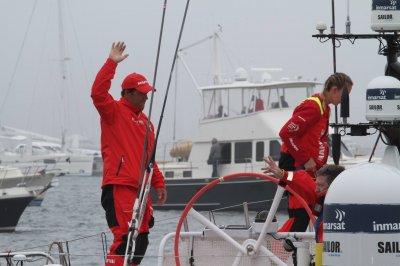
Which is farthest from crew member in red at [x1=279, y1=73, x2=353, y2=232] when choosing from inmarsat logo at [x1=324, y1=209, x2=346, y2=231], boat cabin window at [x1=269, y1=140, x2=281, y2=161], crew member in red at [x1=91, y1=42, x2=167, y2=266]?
boat cabin window at [x1=269, y1=140, x2=281, y2=161]

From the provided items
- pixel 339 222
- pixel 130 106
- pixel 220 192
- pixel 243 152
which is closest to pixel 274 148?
pixel 243 152

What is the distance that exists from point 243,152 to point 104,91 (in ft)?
101

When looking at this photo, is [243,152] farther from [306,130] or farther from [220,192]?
[306,130]

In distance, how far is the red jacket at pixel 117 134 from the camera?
7539 mm

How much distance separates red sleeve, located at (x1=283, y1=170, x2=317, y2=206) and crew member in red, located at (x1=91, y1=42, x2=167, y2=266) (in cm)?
100

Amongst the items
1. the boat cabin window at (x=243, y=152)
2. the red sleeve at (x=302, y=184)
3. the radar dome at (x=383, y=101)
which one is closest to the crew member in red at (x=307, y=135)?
the red sleeve at (x=302, y=184)

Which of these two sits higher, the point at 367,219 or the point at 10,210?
the point at 367,219

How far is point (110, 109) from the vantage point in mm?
7664

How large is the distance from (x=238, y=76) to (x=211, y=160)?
360 centimetres

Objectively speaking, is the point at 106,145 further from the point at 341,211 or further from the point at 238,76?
the point at 238,76

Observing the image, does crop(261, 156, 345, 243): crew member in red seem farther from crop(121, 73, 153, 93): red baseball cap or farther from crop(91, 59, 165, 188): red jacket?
crop(121, 73, 153, 93): red baseball cap

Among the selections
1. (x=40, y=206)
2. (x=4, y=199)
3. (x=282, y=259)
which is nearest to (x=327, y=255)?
(x=282, y=259)

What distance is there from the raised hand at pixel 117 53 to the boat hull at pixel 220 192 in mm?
29596

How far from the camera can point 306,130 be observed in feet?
27.0
